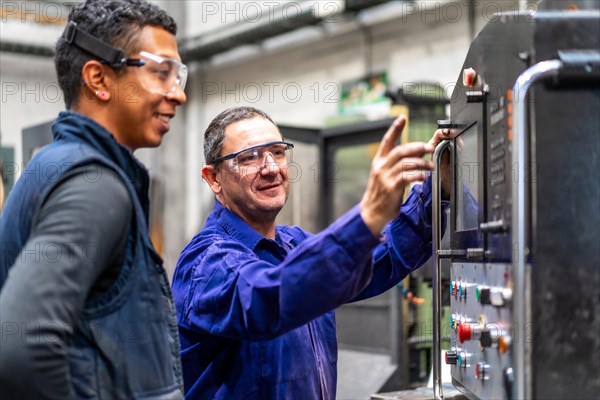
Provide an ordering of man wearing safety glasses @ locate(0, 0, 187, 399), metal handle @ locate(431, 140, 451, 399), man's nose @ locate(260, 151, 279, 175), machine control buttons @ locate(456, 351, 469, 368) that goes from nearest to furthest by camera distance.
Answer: man wearing safety glasses @ locate(0, 0, 187, 399)
machine control buttons @ locate(456, 351, 469, 368)
metal handle @ locate(431, 140, 451, 399)
man's nose @ locate(260, 151, 279, 175)

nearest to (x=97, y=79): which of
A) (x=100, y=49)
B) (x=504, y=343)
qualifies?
(x=100, y=49)

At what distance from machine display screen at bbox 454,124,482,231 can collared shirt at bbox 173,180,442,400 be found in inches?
8.2

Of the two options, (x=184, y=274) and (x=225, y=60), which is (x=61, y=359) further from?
(x=225, y=60)

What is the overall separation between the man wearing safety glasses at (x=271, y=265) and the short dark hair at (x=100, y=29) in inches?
18.9

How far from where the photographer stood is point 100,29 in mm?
1313

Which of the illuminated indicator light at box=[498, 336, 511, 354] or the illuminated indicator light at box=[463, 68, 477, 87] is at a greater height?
the illuminated indicator light at box=[463, 68, 477, 87]

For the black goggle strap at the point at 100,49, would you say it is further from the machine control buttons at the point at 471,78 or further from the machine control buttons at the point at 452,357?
the machine control buttons at the point at 452,357

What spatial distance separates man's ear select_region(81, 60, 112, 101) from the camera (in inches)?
51.1

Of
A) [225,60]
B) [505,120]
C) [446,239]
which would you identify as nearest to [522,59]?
[505,120]

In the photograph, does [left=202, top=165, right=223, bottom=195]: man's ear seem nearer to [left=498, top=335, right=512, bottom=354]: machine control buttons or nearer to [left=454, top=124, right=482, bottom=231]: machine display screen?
[left=454, top=124, right=482, bottom=231]: machine display screen

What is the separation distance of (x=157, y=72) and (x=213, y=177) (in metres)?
0.74

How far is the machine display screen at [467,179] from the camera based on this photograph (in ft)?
5.01

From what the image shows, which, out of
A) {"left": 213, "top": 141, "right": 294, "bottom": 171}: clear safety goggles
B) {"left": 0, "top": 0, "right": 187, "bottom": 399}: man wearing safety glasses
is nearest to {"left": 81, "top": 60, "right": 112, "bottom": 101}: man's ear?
{"left": 0, "top": 0, "right": 187, "bottom": 399}: man wearing safety glasses

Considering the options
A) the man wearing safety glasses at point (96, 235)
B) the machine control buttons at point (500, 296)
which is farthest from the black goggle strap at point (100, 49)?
the machine control buttons at point (500, 296)
